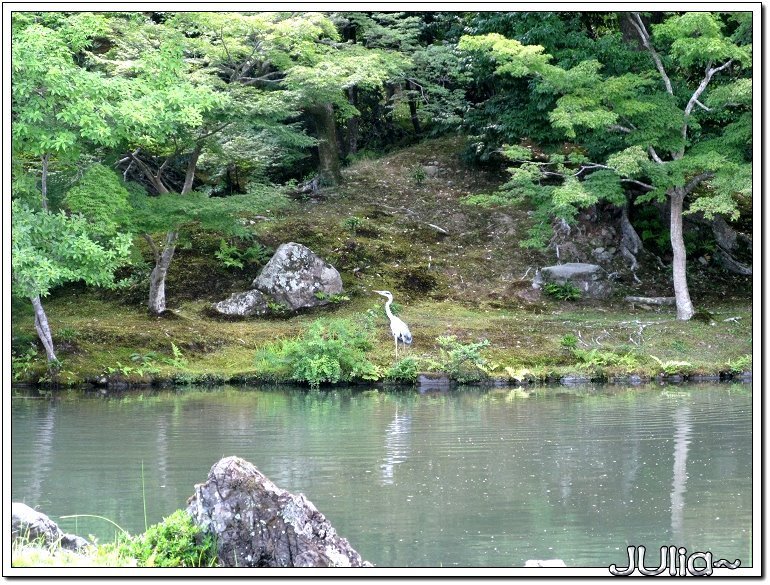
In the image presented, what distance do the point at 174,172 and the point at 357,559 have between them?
56.3 feet

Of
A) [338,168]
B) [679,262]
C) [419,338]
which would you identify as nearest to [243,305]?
[419,338]

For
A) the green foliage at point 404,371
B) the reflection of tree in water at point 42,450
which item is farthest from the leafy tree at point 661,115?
the reflection of tree in water at point 42,450

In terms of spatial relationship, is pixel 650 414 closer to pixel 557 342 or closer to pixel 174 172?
pixel 557 342

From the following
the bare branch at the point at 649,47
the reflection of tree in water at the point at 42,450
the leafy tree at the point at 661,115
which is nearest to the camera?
the reflection of tree in water at the point at 42,450

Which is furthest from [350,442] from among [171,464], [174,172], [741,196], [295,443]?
[741,196]

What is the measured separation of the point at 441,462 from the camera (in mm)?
9625

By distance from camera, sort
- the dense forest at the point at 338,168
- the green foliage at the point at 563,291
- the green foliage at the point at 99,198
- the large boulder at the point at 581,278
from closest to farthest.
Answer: the dense forest at the point at 338,168 < the green foliage at the point at 99,198 < the green foliage at the point at 563,291 < the large boulder at the point at 581,278

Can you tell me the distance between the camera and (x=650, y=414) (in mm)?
12164

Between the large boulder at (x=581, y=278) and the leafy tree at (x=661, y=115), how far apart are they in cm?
181

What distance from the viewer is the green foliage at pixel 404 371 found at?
1485cm

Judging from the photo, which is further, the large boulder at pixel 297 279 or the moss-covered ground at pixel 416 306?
the large boulder at pixel 297 279

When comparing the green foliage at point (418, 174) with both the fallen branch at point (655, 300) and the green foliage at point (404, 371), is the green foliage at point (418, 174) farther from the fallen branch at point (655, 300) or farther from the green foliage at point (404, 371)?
the green foliage at point (404, 371)

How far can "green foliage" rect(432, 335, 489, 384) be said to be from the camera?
14.8 metres

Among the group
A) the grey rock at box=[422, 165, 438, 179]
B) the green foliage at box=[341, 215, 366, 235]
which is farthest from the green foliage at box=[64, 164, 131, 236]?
the grey rock at box=[422, 165, 438, 179]
